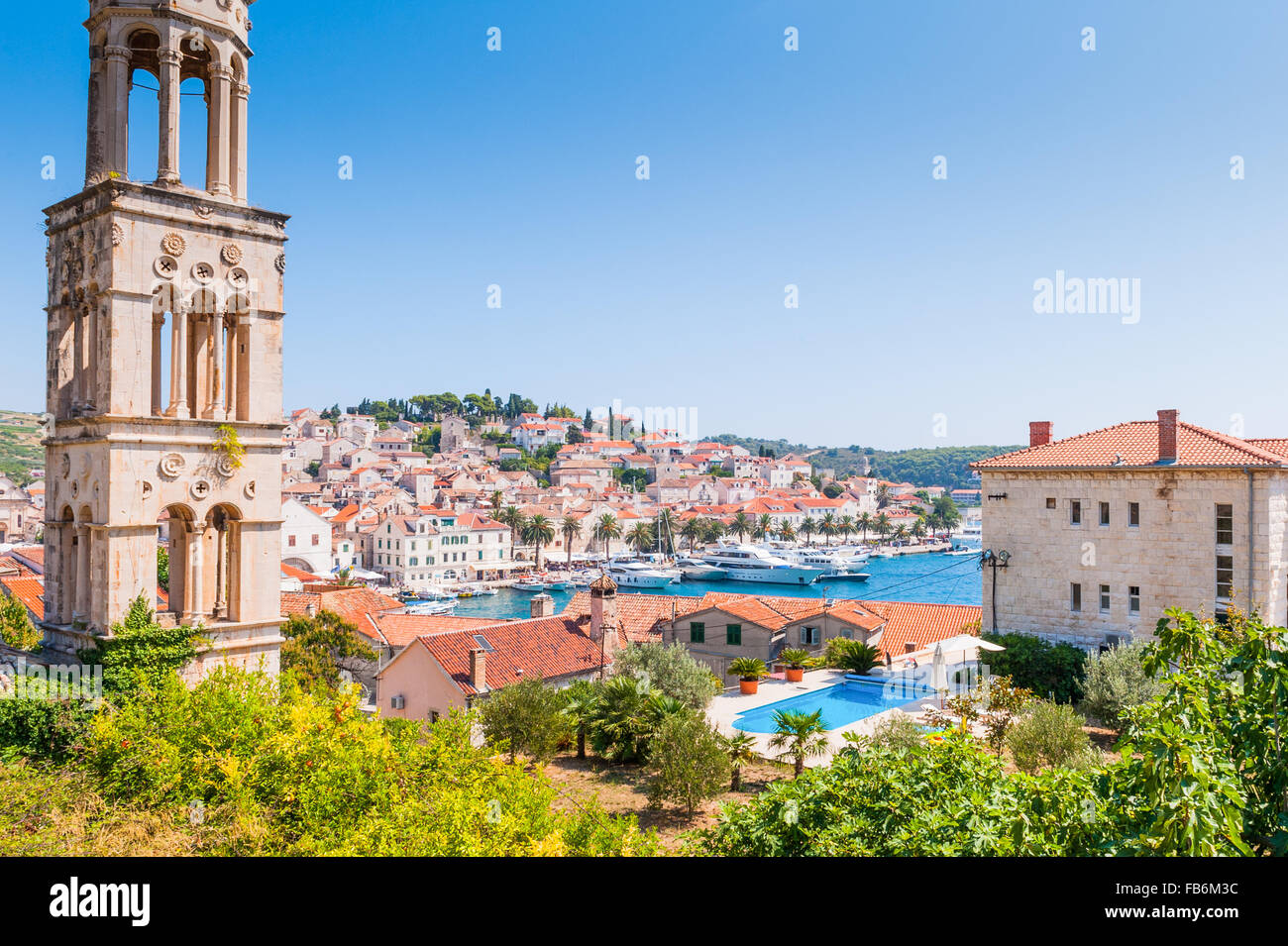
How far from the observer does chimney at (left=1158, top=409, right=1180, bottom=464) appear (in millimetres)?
24406

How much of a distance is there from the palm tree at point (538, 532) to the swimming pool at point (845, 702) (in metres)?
96.5

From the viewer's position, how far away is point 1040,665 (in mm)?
24625

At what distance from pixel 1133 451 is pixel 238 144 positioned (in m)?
25.0

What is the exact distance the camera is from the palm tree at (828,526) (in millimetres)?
156375

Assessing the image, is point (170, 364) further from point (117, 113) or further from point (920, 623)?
point (920, 623)

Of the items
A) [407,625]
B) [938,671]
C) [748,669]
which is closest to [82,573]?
[748,669]

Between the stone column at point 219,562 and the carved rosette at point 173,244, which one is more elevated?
the carved rosette at point 173,244

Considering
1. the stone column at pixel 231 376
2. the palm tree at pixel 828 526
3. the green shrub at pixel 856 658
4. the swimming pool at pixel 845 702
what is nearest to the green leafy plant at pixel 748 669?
the swimming pool at pixel 845 702

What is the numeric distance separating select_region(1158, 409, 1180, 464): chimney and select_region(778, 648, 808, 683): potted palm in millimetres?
12190

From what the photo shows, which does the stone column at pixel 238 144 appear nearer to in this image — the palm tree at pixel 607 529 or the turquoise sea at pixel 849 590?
the turquoise sea at pixel 849 590

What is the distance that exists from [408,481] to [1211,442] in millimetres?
135025

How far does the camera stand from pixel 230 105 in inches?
613

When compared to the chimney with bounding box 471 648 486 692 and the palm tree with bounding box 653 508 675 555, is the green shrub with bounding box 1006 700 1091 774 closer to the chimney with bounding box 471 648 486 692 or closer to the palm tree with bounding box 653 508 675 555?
the chimney with bounding box 471 648 486 692
